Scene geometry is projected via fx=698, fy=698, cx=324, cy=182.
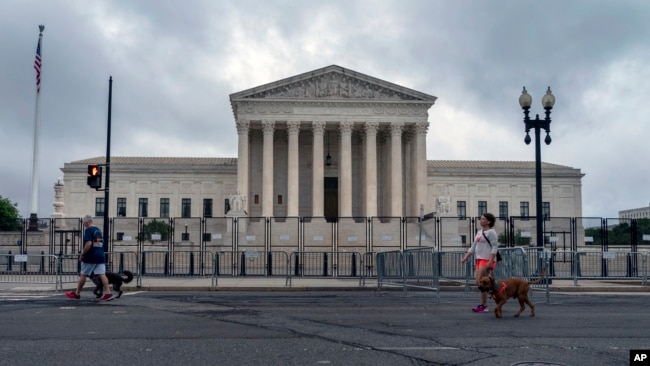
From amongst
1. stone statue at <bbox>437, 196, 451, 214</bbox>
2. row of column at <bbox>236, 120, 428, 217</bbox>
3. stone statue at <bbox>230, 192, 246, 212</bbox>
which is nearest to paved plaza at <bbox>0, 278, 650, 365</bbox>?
stone statue at <bbox>437, 196, 451, 214</bbox>

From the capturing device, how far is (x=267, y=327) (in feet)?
34.3

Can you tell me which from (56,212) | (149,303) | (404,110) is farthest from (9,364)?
(404,110)

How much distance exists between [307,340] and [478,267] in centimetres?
516

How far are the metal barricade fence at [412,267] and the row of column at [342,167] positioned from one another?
147 feet

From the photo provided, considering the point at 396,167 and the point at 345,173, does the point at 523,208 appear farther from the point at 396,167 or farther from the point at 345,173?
the point at 345,173

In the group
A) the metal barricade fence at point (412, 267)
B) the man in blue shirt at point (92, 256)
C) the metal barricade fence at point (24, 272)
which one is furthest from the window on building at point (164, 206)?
the man in blue shirt at point (92, 256)

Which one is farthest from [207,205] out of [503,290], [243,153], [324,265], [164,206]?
[503,290]

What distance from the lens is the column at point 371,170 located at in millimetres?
66125

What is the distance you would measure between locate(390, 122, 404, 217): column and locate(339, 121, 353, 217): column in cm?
413

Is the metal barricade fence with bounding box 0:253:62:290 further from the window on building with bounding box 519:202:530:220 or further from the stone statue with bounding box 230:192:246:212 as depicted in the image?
the window on building with bounding box 519:202:530:220

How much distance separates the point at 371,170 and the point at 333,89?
8.69 meters

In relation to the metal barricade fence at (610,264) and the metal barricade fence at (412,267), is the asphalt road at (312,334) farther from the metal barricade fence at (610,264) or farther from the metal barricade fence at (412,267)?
the metal barricade fence at (610,264)

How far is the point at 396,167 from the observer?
66688mm

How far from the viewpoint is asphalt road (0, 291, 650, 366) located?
25.3ft
